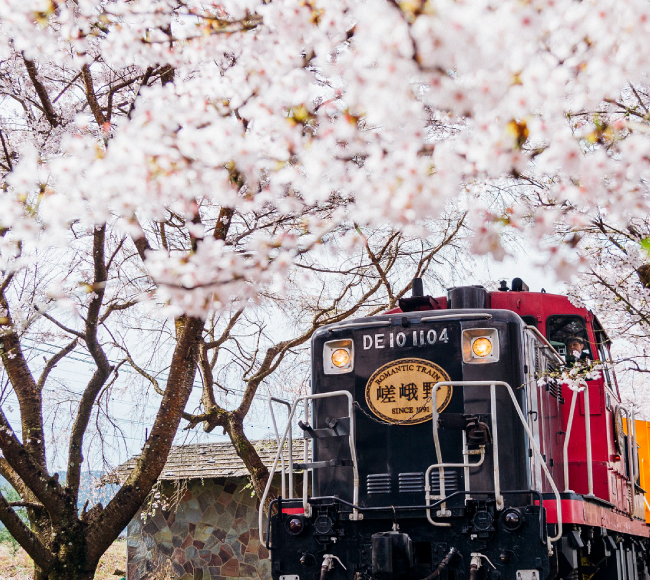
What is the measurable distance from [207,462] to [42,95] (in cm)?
909

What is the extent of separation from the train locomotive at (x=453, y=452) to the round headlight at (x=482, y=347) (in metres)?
0.02

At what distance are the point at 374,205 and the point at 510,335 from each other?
124 inches

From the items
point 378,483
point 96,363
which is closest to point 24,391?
point 96,363

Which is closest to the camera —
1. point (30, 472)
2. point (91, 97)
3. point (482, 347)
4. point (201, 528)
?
point (482, 347)

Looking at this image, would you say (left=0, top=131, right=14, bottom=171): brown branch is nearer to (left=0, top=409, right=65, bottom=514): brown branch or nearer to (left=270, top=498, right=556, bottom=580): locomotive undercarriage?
(left=0, top=409, right=65, bottom=514): brown branch

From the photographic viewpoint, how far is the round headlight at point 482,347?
617cm

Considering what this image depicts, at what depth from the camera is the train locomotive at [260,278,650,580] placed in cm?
539

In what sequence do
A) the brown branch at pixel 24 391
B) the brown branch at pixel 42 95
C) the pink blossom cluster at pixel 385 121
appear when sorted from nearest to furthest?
the pink blossom cluster at pixel 385 121 → the brown branch at pixel 24 391 → the brown branch at pixel 42 95

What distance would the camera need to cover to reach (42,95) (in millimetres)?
8102

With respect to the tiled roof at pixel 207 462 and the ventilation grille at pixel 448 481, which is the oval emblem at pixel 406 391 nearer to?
the ventilation grille at pixel 448 481

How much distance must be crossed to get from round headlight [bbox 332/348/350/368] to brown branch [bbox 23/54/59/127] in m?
3.93

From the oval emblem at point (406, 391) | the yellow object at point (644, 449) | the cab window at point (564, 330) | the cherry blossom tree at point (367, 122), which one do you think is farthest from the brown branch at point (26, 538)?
the yellow object at point (644, 449)

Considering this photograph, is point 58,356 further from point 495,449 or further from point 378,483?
point 495,449

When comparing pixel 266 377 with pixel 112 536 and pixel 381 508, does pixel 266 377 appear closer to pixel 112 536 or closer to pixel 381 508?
pixel 112 536
